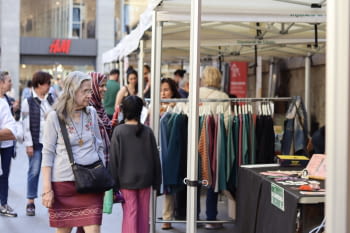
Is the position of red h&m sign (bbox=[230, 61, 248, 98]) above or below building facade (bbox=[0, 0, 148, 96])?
below

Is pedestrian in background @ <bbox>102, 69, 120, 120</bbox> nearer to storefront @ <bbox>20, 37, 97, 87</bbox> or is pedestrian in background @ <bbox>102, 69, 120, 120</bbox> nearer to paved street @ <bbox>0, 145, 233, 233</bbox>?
paved street @ <bbox>0, 145, 233, 233</bbox>

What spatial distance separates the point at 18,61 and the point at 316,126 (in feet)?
70.2

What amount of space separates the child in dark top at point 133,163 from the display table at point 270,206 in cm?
83

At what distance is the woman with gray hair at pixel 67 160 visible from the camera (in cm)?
433

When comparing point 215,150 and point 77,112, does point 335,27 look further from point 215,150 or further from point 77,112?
point 215,150

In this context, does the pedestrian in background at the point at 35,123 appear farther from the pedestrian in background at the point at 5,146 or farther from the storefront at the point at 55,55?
the storefront at the point at 55,55

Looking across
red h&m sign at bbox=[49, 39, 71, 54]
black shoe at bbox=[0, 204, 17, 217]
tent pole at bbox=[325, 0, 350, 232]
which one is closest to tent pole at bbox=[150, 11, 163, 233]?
black shoe at bbox=[0, 204, 17, 217]

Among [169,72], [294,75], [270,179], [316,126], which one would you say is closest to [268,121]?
[270,179]

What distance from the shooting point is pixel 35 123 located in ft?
24.3

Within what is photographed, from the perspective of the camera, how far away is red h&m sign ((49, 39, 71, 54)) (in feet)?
99.2

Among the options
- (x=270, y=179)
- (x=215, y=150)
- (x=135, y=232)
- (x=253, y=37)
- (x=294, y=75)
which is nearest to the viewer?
(x=270, y=179)

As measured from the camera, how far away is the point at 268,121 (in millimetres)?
6500

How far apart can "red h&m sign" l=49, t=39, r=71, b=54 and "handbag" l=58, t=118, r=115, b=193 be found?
26.6 m

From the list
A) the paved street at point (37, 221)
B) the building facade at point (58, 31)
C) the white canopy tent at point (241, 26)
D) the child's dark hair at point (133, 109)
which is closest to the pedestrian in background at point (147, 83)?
the white canopy tent at point (241, 26)
